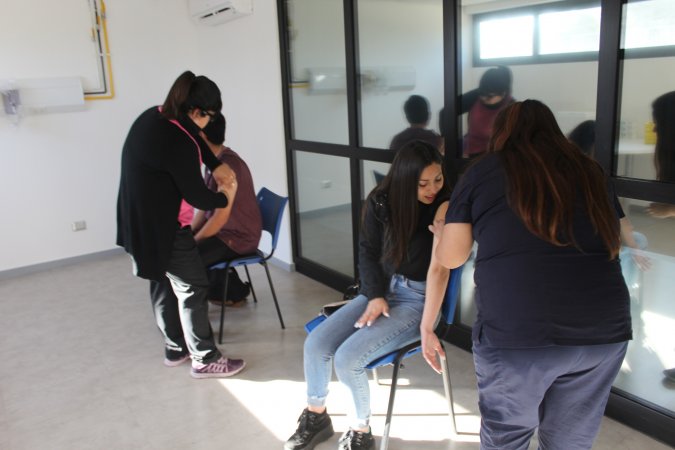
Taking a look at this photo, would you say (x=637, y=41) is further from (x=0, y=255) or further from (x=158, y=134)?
(x=0, y=255)

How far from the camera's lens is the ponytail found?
8.10 ft

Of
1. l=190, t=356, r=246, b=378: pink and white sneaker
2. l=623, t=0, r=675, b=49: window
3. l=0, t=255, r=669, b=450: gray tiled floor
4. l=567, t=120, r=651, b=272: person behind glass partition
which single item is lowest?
l=0, t=255, r=669, b=450: gray tiled floor

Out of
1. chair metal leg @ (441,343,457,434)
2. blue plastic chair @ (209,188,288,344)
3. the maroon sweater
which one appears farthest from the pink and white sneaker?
chair metal leg @ (441,343,457,434)

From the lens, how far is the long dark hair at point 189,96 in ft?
8.11

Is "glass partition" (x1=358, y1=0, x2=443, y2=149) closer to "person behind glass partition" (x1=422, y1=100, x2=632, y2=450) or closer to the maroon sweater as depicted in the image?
the maroon sweater

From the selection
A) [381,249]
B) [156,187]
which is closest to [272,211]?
[156,187]

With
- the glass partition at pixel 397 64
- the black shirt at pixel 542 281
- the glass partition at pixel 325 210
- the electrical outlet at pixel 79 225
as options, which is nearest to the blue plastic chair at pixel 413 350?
the black shirt at pixel 542 281

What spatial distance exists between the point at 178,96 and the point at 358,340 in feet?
4.20

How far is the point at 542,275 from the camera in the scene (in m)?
1.34

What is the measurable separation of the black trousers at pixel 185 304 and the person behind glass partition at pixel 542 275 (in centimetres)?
156

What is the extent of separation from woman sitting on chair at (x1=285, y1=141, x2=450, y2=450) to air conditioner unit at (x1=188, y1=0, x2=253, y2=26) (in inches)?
101

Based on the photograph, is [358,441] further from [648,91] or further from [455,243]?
[648,91]

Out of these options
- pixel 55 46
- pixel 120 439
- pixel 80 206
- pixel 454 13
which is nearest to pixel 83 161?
pixel 80 206

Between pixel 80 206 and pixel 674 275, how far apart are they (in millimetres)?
4281
